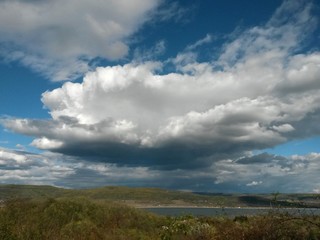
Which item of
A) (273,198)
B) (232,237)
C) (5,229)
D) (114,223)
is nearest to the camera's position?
(273,198)

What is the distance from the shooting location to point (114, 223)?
101ft

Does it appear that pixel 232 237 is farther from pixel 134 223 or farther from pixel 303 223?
pixel 134 223

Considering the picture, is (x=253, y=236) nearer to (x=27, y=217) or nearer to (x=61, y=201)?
(x=27, y=217)

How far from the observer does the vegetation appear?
39.1ft

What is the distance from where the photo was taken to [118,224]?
1230 inches

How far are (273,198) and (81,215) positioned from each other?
22.8 meters

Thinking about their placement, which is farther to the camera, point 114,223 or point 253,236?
point 114,223

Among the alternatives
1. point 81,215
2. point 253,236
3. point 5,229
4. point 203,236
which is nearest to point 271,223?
point 253,236

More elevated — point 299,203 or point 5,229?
→ point 299,203

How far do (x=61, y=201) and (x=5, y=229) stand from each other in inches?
708

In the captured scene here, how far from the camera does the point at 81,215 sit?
103ft

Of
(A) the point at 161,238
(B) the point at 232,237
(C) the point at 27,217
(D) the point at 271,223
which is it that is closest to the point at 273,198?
(D) the point at 271,223

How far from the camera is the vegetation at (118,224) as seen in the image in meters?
11.9

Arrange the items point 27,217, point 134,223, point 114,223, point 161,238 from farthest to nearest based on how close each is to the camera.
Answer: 1. point 134,223
2. point 114,223
3. point 27,217
4. point 161,238
